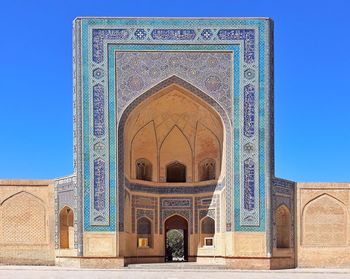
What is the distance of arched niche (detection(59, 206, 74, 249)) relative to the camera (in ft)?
50.4

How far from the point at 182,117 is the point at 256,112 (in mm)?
2894

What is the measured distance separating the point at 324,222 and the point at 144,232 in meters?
4.85

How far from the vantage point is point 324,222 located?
15656 millimetres

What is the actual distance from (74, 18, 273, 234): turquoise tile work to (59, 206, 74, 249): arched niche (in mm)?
1513

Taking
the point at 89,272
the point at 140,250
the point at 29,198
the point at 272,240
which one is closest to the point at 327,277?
the point at 272,240

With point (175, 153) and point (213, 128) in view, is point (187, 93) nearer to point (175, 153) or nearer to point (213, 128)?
point (213, 128)

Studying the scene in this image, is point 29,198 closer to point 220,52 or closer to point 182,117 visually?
point 182,117

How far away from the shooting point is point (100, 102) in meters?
14.5

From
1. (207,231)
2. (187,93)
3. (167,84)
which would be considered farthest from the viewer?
(207,231)

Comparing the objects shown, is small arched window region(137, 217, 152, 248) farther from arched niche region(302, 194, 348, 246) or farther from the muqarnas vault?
arched niche region(302, 194, 348, 246)

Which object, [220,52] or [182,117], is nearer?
[220,52]

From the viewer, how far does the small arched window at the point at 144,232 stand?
1627cm

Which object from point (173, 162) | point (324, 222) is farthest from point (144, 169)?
point (324, 222)

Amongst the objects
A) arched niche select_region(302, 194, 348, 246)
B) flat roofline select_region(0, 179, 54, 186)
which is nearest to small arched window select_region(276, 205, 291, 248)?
arched niche select_region(302, 194, 348, 246)
